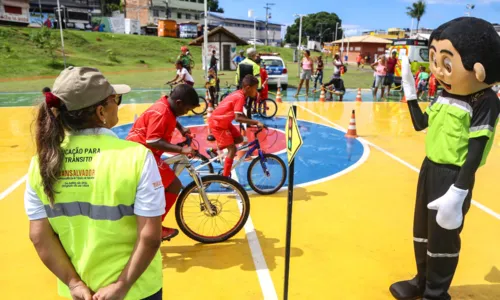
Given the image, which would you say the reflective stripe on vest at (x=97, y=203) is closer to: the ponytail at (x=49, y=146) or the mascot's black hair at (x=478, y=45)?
the ponytail at (x=49, y=146)

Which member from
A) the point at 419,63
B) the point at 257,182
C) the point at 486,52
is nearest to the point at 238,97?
the point at 257,182

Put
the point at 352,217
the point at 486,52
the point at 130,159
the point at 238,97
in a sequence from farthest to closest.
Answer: the point at 238,97
the point at 352,217
the point at 486,52
the point at 130,159

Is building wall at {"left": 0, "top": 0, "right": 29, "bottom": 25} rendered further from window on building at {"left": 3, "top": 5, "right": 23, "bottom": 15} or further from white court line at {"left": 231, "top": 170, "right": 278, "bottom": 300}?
white court line at {"left": 231, "top": 170, "right": 278, "bottom": 300}

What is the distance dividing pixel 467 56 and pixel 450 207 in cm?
116

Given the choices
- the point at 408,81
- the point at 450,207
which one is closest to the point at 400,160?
the point at 408,81

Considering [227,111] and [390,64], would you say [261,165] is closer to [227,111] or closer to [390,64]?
[227,111]

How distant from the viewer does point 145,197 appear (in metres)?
1.69

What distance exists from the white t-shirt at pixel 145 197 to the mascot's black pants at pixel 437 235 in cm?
239

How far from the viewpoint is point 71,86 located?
169 centimetres

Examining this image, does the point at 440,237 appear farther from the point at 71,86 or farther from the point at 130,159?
the point at 71,86

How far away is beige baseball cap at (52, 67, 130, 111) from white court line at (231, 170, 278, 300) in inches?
96.7

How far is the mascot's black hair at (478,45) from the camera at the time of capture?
282 centimetres

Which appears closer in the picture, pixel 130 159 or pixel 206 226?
pixel 130 159

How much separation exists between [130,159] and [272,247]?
294 cm
